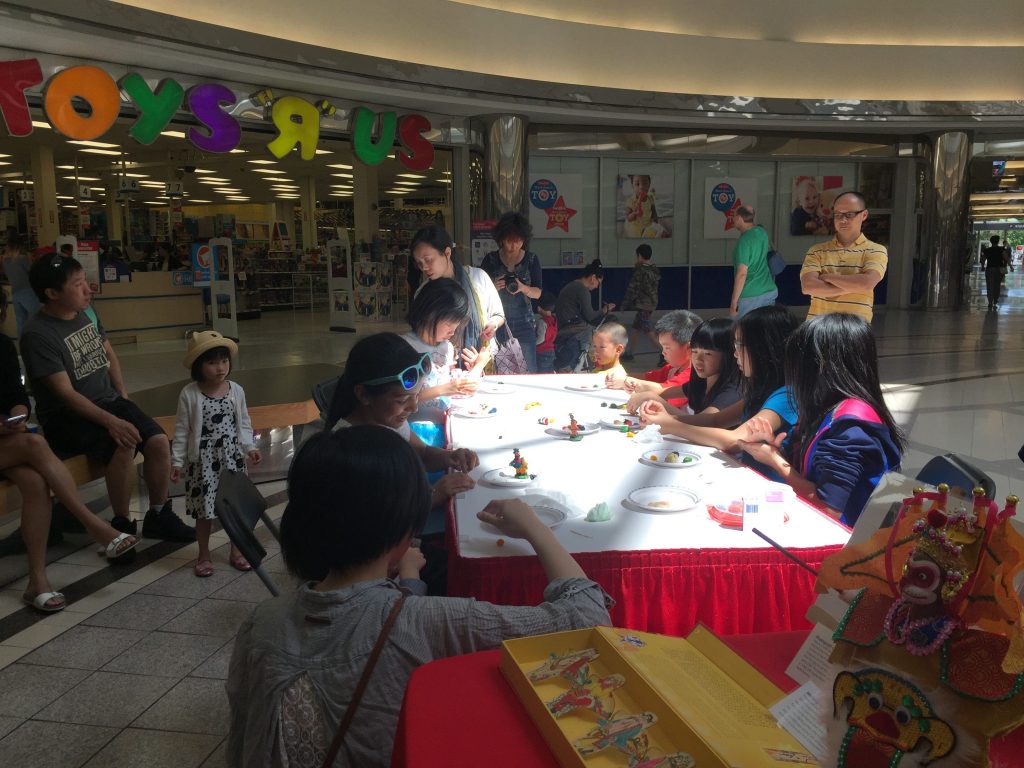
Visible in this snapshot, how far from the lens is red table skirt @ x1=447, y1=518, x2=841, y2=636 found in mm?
1814

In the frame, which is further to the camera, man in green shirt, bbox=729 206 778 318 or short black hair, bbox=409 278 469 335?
man in green shirt, bbox=729 206 778 318

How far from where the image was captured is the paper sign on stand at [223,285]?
1245 cm

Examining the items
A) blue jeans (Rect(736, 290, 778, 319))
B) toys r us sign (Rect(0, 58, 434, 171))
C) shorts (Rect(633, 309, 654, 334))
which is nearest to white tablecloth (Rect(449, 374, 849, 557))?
blue jeans (Rect(736, 290, 778, 319))

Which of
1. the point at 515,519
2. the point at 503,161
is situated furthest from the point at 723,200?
the point at 515,519

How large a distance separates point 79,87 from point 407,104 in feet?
A: 11.9

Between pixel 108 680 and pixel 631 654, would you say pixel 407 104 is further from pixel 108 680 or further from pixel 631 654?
pixel 631 654

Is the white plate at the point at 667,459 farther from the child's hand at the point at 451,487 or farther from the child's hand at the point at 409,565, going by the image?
the child's hand at the point at 409,565

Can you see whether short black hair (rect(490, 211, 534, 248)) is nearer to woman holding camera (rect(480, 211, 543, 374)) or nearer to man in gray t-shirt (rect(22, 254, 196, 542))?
woman holding camera (rect(480, 211, 543, 374))

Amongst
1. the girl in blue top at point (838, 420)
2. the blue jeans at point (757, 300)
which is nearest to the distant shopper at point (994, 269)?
the blue jeans at point (757, 300)

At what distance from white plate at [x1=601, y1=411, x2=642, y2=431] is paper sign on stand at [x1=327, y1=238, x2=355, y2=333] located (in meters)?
9.94

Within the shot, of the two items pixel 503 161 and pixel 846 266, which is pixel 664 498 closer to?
pixel 846 266

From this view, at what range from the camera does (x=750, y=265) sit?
6.82 meters

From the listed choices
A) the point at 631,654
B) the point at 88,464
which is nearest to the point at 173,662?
the point at 88,464

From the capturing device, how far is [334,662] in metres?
1.24
